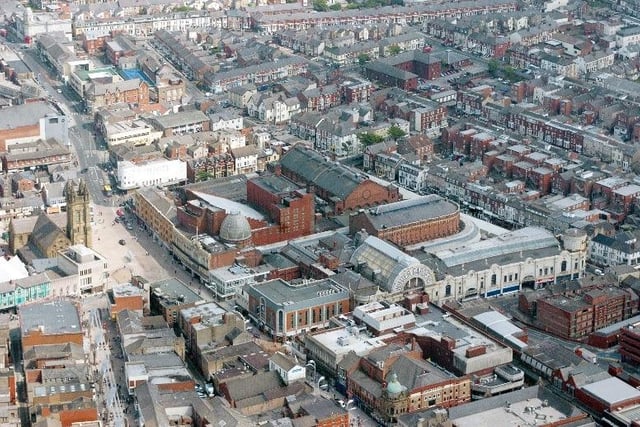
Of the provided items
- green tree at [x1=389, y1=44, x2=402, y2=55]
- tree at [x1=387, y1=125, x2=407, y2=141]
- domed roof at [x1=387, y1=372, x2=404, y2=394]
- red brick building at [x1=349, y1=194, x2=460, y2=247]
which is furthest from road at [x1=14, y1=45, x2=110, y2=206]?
domed roof at [x1=387, y1=372, x2=404, y2=394]

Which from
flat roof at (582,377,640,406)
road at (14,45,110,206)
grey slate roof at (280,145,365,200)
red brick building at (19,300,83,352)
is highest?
grey slate roof at (280,145,365,200)

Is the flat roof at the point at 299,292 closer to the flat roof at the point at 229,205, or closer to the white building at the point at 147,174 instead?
the flat roof at the point at 229,205

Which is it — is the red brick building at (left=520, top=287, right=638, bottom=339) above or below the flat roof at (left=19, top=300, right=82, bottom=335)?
below

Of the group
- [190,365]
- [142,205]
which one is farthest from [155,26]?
[190,365]

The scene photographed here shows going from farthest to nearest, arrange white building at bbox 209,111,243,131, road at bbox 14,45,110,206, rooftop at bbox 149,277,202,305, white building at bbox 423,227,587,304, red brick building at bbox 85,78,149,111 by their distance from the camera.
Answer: red brick building at bbox 85,78,149,111
white building at bbox 209,111,243,131
road at bbox 14,45,110,206
white building at bbox 423,227,587,304
rooftop at bbox 149,277,202,305

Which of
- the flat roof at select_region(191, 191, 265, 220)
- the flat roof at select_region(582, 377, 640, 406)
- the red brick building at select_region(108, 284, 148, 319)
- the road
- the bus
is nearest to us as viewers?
the flat roof at select_region(582, 377, 640, 406)

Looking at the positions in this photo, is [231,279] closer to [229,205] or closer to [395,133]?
[229,205]

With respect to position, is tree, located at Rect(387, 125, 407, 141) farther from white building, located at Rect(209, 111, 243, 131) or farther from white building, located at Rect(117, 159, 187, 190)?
white building, located at Rect(117, 159, 187, 190)
